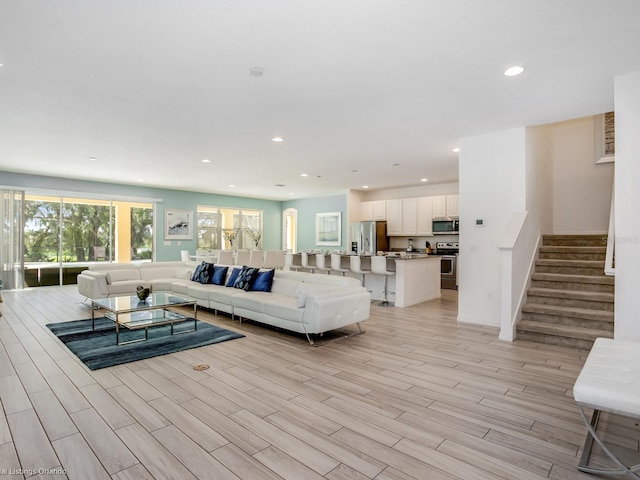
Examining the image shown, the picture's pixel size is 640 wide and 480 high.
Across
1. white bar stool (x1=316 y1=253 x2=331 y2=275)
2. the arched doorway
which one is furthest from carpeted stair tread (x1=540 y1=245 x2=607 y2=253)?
the arched doorway

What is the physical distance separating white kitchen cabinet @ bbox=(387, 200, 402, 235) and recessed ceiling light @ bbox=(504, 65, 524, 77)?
264 inches

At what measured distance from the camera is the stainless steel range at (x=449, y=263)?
884 centimetres

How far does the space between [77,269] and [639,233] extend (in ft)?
36.3

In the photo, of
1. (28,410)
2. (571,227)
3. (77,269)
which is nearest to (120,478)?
(28,410)

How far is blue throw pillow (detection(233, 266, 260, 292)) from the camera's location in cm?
559

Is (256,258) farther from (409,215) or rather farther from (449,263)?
(449,263)

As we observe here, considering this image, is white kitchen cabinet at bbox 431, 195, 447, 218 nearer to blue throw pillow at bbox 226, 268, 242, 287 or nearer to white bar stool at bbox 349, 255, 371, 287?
white bar stool at bbox 349, 255, 371, 287

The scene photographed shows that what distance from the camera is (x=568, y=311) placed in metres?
4.45

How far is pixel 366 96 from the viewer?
3.77 m

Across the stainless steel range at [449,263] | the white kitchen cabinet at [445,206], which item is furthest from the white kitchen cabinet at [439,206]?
the stainless steel range at [449,263]

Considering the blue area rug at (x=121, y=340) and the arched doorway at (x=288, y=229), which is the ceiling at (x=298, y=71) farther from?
the arched doorway at (x=288, y=229)

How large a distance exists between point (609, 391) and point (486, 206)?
3702 mm

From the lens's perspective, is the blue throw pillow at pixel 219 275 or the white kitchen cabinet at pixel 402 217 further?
the white kitchen cabinet at pixel 402 217

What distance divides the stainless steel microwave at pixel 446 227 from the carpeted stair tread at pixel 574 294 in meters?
3.97
